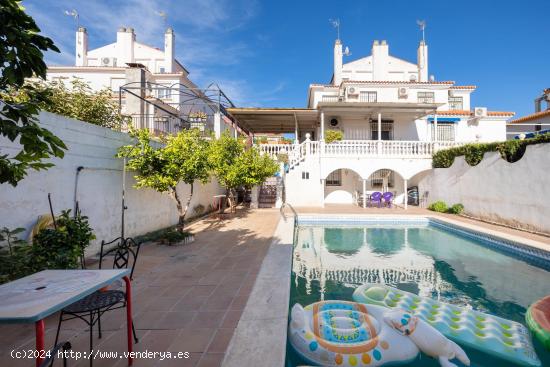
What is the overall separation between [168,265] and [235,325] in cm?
321

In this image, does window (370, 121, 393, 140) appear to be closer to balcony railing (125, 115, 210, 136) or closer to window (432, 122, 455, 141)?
window (432, 122, 455, 141)

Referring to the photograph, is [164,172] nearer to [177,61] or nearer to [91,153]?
[91,153]

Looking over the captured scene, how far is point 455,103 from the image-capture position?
23734mm

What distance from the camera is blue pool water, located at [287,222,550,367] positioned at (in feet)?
17.5

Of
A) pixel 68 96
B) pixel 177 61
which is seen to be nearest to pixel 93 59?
pixel 177 61

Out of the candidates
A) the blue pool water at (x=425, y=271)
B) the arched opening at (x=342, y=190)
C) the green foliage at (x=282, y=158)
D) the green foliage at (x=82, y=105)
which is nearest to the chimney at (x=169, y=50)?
the green foliage at (x=282, y=158)

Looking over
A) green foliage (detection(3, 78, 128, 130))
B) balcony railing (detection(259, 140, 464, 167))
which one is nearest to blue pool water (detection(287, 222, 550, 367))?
balcony railing (detection(259, 140, 464, 167))

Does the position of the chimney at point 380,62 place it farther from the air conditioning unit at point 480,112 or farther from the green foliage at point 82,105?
the green foliage at point 82,105

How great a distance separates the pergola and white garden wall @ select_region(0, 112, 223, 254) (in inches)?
400

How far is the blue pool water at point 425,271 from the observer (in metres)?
5.35

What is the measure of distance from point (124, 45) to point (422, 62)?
36.0m

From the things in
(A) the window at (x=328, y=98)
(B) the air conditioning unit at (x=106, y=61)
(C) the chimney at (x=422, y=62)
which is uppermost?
(B) the air conditioning unit at (x=106, y=61)

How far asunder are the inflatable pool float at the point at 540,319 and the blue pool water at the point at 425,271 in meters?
0.13

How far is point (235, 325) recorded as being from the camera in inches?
136
